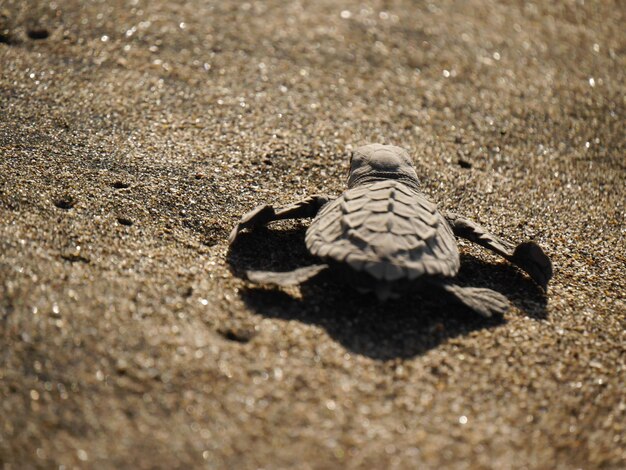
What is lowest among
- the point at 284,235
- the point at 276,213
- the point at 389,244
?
the point at 284,235

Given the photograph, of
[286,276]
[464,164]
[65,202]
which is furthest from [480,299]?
[65,202]

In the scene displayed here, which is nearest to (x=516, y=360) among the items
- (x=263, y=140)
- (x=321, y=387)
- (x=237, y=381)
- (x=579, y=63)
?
(x=321, y=387)

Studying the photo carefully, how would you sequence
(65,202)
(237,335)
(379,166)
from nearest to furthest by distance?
(237,335) → (65,202) → (379,166)

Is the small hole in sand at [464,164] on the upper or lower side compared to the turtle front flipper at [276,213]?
lower

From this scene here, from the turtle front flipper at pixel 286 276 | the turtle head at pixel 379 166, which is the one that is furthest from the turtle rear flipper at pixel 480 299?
the turtle head at pixel 379 166

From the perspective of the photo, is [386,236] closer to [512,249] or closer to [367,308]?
[367,308]

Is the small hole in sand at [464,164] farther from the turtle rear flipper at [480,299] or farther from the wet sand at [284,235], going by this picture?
the turtle rear flipper at [480,299]

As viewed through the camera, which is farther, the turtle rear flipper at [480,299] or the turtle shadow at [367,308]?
the turtle rear flipper at [480,299]
